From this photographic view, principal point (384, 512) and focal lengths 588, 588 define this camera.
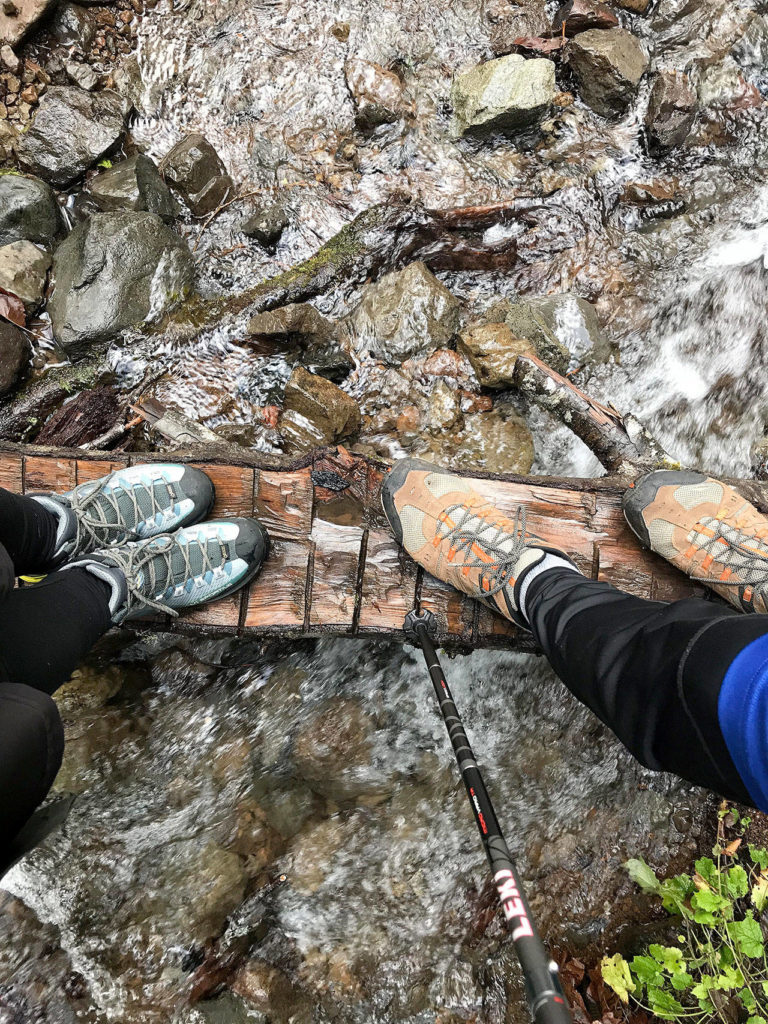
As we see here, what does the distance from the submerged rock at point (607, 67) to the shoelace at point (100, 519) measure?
504 cm

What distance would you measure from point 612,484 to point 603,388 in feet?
5.85

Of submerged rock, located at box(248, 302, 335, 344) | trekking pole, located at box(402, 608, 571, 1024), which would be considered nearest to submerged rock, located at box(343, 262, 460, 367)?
submerged rock, located at box(248, 302, 335, 344)

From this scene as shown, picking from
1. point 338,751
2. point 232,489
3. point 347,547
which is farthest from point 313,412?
point 338,751

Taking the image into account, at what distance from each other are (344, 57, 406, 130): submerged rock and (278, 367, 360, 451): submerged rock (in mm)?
2569

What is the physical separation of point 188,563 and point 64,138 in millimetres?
4300

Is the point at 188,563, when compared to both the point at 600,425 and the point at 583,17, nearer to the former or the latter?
the point at 600,425

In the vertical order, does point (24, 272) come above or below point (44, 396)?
above

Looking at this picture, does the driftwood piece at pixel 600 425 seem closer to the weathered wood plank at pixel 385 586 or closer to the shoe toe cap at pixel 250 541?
the weathered wood plank at pixel 385 586

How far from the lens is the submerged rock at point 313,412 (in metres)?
4.25

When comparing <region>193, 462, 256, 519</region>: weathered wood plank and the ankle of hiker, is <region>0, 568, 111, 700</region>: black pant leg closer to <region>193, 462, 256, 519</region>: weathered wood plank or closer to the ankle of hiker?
<region>193, 462, 256, 519</region>: weathered wood plank

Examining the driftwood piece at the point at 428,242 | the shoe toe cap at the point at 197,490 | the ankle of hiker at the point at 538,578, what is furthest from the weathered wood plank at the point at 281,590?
the driftwood piece at the point at 428,242

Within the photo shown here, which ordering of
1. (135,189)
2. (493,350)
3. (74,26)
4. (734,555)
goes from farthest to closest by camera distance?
(74,26)
(135,189)
(493,350)
(734,555)

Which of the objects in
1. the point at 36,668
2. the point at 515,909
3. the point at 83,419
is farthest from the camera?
the point at 83,419

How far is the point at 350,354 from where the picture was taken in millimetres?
4621
